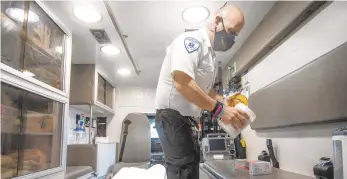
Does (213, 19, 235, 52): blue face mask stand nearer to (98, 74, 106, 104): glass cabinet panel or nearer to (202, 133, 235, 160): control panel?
(202, 133, 235, 160): control panel

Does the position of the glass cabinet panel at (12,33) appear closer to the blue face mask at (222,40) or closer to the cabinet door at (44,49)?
the cabinet door at (44,49)

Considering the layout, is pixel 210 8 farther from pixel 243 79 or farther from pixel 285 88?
pixel 243 79

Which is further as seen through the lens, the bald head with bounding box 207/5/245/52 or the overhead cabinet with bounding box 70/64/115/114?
the overhead cabinet with bounding box 70/64/115/114

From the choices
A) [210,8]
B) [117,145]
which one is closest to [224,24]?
[210,8]

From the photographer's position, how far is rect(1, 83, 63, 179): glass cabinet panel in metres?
1.70

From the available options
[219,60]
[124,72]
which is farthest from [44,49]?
[219,60]

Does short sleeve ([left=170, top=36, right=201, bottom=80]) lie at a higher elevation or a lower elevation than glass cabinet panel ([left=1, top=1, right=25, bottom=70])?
lower

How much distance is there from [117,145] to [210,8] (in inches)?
145

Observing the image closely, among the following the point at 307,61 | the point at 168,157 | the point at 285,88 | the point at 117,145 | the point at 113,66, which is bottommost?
the point at 117,145

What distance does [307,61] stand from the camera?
1801mm

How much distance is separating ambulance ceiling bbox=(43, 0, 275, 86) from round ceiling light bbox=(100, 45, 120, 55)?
6 cm

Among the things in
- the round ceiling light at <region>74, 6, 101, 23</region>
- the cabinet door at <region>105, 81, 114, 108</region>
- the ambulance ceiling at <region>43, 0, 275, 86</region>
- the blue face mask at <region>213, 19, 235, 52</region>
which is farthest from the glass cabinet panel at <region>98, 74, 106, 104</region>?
the blue face mask at <region>213, 19, 235, 52</region>

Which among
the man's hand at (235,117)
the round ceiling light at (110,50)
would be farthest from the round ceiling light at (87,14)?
the man's hand at (235,117)

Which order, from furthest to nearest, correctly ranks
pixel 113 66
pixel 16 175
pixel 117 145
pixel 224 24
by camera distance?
pixel 117 145
pixel 113 66
pixel 16 175
pixel 224 24
